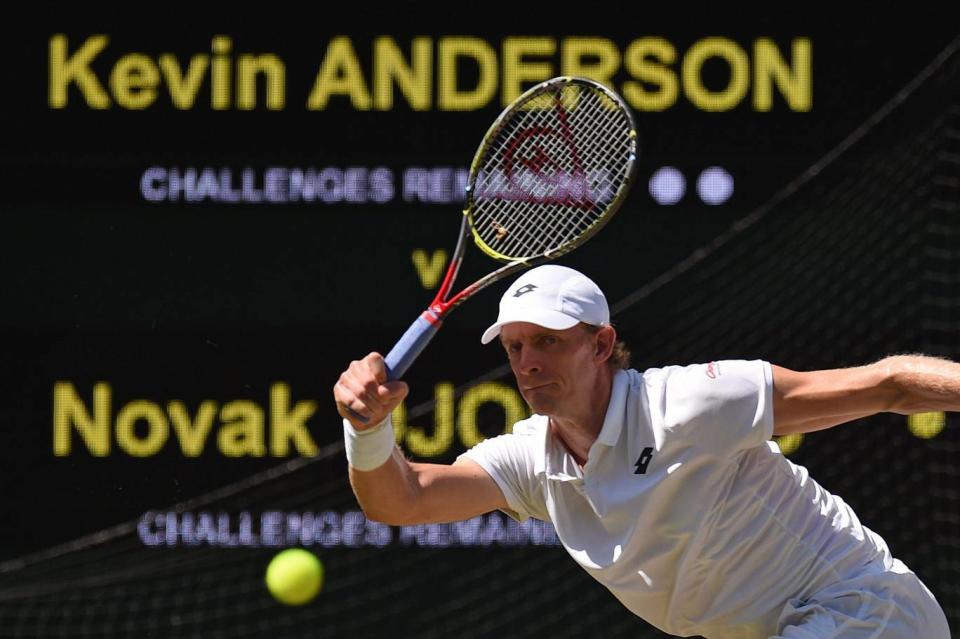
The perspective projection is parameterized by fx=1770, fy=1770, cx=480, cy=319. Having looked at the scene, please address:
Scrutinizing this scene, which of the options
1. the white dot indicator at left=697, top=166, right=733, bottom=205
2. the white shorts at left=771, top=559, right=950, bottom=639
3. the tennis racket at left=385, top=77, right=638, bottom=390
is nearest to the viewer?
the white shorts at left=771, top=559, right=950, bottom=639

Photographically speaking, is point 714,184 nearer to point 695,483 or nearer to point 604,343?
point 604,343

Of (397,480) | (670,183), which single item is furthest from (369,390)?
(670,183)

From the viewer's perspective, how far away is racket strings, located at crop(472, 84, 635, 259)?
4.03 meters

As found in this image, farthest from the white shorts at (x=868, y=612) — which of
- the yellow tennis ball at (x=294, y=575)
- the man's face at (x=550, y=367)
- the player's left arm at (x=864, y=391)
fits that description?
the yellow tennis ball at (x=294, y=575)

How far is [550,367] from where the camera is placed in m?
3.52

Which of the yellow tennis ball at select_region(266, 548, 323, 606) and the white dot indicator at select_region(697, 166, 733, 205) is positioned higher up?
the white dot indicator at select_region(697, 166, 733, 205)

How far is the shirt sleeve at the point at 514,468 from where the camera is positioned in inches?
148

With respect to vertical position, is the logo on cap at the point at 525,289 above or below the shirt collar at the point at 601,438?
above

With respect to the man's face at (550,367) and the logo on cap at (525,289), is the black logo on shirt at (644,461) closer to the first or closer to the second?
the man's face at (550,367)

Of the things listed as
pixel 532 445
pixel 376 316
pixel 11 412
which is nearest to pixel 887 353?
pixel 376 316

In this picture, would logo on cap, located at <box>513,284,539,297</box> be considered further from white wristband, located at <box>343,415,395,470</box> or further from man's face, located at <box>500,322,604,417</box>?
white wristband, located at <box>343,415,395,470</box>

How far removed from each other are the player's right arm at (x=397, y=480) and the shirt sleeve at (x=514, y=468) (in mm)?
19

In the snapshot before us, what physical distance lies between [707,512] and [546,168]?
1013mm

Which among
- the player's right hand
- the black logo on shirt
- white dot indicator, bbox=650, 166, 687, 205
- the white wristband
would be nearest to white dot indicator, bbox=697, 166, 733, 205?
white dot indicator, bbox=650, 166, 687, 205
